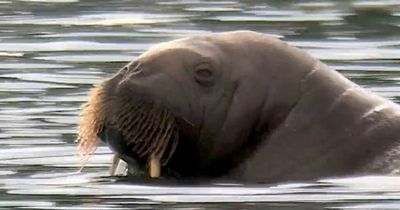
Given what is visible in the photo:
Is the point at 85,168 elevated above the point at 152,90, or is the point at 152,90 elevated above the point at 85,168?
the point at 152,90

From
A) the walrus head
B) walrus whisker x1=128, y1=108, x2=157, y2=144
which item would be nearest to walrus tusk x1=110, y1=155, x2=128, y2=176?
the walrus head

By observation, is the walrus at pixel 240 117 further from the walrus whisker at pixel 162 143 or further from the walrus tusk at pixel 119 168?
the walrus tusk at pixel 119 168

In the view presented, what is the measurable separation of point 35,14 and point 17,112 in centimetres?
846

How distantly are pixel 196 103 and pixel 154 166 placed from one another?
1.25 feet

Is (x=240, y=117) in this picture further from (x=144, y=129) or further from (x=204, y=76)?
(x=144, y=129)

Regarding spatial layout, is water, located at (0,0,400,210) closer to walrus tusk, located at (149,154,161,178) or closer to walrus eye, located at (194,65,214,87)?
walrus tusk, located at (149,154,161,178)

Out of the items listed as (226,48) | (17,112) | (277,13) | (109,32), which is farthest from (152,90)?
(277,13)

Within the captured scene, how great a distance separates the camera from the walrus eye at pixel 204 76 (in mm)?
10383

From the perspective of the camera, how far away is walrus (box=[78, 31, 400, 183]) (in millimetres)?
10281

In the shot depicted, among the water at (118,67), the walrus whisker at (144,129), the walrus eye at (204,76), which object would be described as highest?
the walrus eye at (204,76)

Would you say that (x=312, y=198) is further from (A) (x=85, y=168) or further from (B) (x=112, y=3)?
(B) (x=112, y=3)

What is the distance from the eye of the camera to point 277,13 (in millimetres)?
22297

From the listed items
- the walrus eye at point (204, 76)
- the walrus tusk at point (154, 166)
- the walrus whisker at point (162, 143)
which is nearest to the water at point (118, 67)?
the walrus tusk at point (154, 166)

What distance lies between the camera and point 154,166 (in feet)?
33.9
